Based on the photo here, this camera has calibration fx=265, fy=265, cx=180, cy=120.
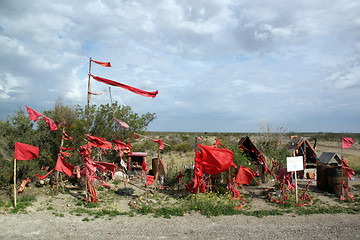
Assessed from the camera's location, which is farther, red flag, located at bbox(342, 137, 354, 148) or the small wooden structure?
the small wooden structure

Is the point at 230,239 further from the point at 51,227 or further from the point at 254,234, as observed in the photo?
the point at 51,227

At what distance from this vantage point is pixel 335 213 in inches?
332

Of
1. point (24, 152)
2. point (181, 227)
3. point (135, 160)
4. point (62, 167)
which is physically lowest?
point (181, 227)

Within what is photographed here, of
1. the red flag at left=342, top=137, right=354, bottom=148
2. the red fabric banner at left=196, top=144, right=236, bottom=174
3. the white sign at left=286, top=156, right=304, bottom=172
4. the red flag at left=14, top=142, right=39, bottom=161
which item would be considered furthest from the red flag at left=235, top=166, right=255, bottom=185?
the red flag at left=14, top=142, right=39, bottom=161

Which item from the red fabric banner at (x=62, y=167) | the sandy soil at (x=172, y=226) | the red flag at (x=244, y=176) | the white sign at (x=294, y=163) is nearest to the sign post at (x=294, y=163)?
the white sign at (x=294, y=163)

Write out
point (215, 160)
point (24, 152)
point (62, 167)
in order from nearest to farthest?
point (24, 152), point (62, 167), point (215, 160)

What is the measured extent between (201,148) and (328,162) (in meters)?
7.15

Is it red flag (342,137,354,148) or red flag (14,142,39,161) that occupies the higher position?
red flag (342,137,354,148)

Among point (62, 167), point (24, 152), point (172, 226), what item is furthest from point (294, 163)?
point (24, 152)

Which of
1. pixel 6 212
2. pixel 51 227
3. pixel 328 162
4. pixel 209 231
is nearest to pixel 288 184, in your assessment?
pixel 328 162

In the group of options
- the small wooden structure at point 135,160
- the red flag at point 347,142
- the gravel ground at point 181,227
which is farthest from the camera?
the small wooden structure at point 135,160

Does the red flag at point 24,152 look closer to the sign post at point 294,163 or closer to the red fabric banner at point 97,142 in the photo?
the red fabric banner at point 97,142

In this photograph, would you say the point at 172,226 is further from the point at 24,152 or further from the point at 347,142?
the point at 347,142

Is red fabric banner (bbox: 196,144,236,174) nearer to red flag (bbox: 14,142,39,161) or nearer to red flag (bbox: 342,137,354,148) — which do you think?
red flag (bbox: 342,137,354,148)
